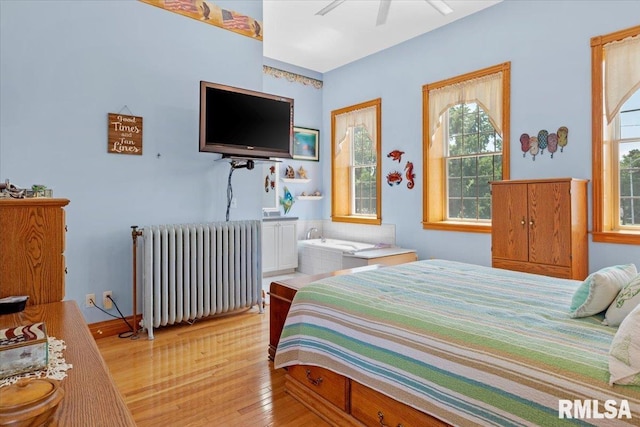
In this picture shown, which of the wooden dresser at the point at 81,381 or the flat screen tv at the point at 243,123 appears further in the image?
the flat screen tv at the point at 243,123

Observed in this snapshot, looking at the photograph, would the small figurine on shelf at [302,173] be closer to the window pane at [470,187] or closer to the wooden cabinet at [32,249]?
the window pane at [470,187]

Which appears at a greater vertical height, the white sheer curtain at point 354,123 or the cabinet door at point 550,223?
the white sheer curtain at point 354,123

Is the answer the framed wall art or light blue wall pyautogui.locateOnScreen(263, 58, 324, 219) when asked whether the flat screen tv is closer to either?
light blue wall pyautogui.locateOnScreen(263, 58, 324, 219)

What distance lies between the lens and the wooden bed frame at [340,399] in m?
1.50

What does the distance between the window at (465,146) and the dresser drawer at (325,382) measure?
2.80 m

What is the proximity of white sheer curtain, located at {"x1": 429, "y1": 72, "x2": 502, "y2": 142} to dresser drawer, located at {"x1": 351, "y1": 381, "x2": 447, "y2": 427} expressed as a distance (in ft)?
10.9

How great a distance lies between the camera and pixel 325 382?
1902 mm

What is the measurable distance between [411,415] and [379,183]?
13.3ft

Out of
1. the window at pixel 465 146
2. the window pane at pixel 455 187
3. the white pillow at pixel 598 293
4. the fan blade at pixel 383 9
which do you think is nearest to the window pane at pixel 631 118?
Answer: the window at pixel 465 146

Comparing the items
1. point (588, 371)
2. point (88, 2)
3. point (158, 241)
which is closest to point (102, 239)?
point (158, 241)

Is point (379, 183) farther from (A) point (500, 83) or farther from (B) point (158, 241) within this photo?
(B) point (158, 241)

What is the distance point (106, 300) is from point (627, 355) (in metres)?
3.38

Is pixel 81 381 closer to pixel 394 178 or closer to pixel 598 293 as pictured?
Result: pixel 598 293

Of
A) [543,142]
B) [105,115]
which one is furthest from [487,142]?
[105,115]
